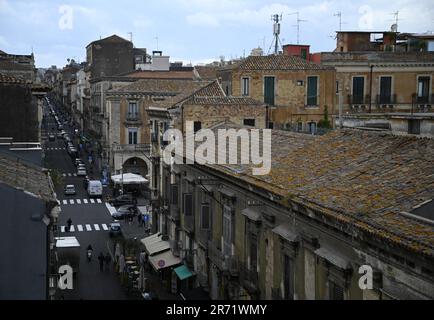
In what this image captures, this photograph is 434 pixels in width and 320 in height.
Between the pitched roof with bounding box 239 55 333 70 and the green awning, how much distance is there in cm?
1376

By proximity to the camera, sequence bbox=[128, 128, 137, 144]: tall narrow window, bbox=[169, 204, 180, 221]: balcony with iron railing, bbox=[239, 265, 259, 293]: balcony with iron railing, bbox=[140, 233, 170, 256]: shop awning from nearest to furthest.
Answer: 1. bbox=[239, 265, 259, 293]: balcony with iron railing
2. bbox=[169, 204, 180, 221]: balcony with iron railing
3. bbox=[140, 233, 170, 256]: shop awning
4. bbox=[128, 128, 137, 144]: tall narrow window

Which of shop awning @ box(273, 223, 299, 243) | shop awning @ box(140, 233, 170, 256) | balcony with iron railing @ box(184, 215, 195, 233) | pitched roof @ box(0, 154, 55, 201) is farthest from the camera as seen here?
shop awning @ box(140, 233, 170, 256)

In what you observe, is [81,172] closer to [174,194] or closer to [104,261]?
[104,261]

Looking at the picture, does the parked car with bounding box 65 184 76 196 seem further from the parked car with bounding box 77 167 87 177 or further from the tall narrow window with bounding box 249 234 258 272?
the tall narrow window with bounding box 249 234 258 272

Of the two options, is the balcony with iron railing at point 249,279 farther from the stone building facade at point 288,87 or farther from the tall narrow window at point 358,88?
the tall narrow window at point 358,88

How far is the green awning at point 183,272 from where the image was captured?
27941mm

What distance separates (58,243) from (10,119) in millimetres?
13226

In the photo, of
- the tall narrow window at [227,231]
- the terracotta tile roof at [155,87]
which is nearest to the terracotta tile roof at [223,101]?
the tall narrow window at [227,231]

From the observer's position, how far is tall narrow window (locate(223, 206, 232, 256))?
72.9ft

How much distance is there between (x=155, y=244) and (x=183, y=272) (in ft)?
19.7

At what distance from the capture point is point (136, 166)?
65.2m

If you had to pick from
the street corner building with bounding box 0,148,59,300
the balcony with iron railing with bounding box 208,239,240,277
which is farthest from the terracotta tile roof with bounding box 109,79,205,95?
the street corner building with bounding box 0,148,59,300

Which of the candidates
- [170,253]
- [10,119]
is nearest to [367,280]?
[10,119]
